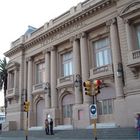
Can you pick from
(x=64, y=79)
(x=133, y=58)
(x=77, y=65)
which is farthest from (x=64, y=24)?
(x=133, y=58)

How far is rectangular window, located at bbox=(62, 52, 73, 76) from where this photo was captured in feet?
98.5

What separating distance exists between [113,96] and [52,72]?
932 centimetres

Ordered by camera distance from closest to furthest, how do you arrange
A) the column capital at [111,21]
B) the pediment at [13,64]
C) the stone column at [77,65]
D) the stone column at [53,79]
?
the column capital at [111,21] < the stone column at [77,65] < the stone column at [53,79] < the pediment at [13,64]

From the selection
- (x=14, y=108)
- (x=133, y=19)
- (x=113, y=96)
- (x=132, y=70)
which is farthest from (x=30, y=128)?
(x=133, y=19)

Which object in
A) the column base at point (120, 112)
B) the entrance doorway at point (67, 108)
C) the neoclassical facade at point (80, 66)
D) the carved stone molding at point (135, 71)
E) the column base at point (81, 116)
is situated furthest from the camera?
the entrance doorway at point (67, 108)

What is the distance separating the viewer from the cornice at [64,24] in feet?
84.7

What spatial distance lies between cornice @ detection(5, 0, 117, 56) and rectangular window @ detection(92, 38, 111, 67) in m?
3.31

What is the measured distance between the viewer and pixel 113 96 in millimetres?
24328

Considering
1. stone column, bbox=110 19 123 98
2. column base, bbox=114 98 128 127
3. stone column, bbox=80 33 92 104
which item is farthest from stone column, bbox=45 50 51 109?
stone column, bbox=110 19 123 98

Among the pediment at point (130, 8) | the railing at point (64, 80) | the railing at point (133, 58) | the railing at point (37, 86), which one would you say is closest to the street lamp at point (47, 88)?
the railing at point (64, 80)

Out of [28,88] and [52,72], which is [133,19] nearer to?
[52,72]

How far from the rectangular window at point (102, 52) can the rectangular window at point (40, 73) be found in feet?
31.1

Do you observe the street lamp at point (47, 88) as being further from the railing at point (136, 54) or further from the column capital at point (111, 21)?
the railing at point (136, 54)

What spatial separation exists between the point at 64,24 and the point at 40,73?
27.6ft
